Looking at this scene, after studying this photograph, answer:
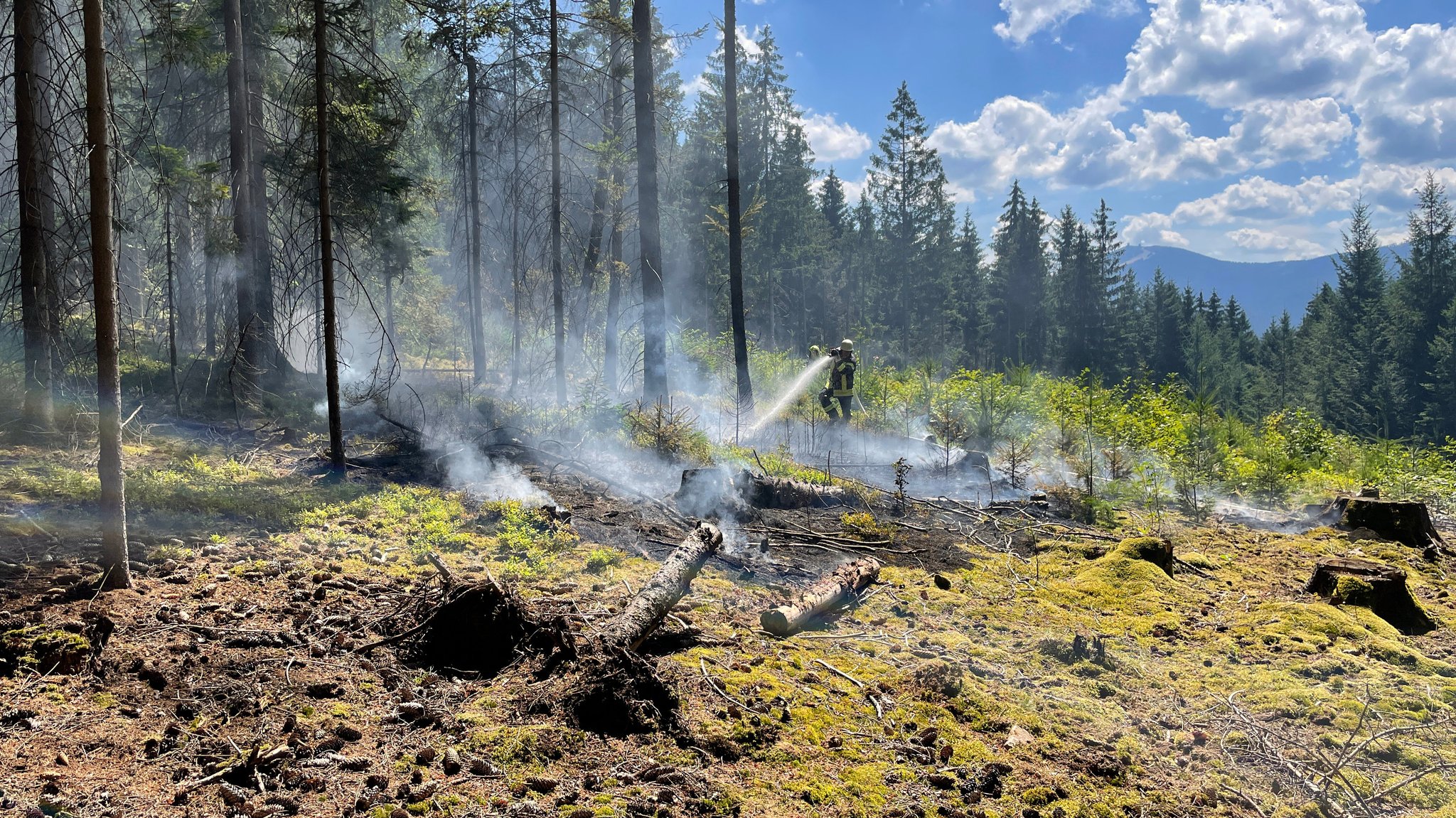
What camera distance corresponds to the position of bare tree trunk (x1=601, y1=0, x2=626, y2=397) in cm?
1625

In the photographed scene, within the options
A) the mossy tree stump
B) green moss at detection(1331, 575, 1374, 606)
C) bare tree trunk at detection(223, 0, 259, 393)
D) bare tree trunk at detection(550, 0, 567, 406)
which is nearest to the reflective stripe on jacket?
bare tree trunk at detection(550, 0, 567, 406)

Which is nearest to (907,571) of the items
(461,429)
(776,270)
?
(461,429)

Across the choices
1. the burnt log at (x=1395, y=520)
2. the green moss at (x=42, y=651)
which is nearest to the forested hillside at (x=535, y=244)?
the green moss at (x=42, y=651)

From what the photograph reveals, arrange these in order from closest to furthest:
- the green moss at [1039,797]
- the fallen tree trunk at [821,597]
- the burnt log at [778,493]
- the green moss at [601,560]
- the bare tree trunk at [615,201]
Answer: the green moss at [1039,797] < the fallen tree trunk at [821,597] < the green moss at [601,560] < the burnt log at [778,493] < the bare tree trunk at [615,201]

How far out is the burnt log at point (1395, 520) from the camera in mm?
9141

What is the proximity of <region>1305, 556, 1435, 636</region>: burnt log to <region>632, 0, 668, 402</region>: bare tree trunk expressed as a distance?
1096 centimetres

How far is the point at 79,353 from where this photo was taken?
6.07 m

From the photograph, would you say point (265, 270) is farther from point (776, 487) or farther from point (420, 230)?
point (420, 230)

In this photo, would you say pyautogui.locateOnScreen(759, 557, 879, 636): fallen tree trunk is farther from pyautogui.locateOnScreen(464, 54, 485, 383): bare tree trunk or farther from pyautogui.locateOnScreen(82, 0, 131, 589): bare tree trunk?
pyautogui.locateOnScreen(464, 54, 485, 383): bare tree trunk

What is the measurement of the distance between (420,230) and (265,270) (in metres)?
19.2

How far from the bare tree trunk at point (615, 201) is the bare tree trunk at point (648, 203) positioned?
1.84ft

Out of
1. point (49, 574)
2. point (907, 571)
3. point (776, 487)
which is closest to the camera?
point (49, 574)

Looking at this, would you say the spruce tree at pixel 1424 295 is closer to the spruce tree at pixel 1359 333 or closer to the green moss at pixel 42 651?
the spruce tree at pixel 1359 333

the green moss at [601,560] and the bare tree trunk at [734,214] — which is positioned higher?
the bare tree trunk at [734,214]
